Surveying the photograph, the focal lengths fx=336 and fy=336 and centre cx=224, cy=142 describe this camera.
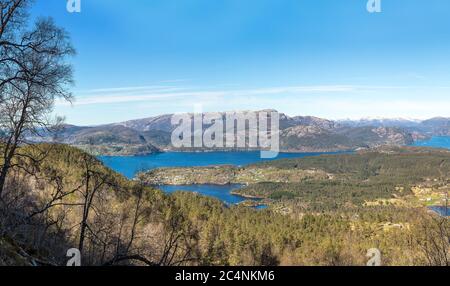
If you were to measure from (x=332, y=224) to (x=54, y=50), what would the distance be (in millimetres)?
81535

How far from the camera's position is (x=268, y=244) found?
59906 mm

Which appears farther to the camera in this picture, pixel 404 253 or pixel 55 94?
pixel 404 253

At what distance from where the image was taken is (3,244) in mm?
7730

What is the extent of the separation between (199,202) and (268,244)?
24.3 metres

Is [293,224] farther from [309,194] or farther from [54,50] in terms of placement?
[309,194]

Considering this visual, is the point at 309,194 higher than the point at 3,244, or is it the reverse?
the point at 3,244

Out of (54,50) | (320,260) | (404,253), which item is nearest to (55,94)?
(54,50)
